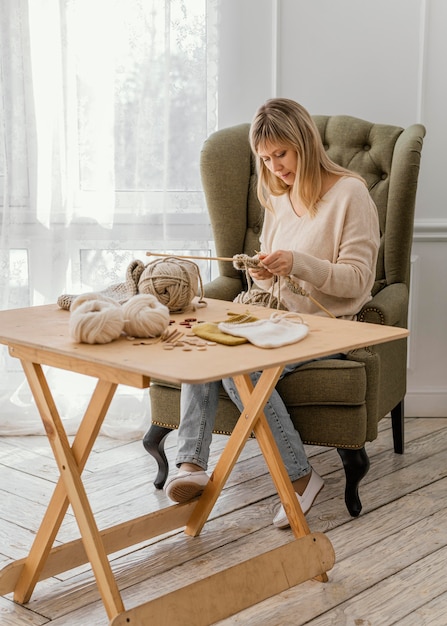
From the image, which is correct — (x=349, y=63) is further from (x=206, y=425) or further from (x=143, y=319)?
(x=143, y=319)

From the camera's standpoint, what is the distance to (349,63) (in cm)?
297

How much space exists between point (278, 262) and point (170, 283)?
0.29m

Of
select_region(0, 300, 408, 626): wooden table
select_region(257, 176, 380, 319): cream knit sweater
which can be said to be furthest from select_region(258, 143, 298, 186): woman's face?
select_region(0, 300, 408, 626): wooden table

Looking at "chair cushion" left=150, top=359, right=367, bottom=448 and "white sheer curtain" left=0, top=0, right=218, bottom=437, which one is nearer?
"chair cushion" left=150, top=359, right=367, bottom=448

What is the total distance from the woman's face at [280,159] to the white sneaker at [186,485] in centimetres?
84

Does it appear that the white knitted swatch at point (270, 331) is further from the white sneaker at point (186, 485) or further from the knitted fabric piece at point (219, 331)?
the white sneaker at point (186, 485)

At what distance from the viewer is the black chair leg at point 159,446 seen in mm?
2434

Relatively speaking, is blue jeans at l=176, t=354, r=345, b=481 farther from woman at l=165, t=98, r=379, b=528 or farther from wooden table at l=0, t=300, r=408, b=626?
wooden table at l=0, t=300, r=408, b=626

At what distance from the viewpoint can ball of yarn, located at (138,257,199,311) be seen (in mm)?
1915

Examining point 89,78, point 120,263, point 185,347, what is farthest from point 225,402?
point 89,78

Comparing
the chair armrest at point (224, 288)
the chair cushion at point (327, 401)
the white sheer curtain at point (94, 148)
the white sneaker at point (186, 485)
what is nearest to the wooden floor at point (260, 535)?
the white sneaker at point (186, 485)

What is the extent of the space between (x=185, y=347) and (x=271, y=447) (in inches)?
18.4

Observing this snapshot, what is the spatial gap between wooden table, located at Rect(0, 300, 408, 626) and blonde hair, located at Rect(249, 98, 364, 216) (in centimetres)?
47

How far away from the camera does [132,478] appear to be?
259 centimetres
